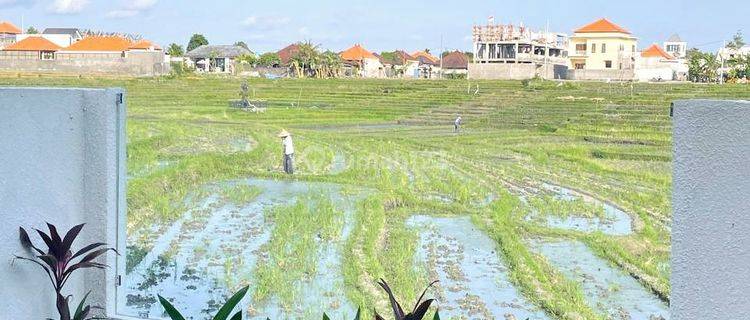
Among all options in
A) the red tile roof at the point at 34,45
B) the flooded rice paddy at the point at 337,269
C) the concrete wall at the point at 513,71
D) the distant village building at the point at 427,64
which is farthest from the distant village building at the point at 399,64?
the flooded rice paddy at the point at 337,269

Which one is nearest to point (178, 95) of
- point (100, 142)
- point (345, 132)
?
point (345, 132)

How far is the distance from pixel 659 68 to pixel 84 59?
1967cm

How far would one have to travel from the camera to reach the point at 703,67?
28453 mm

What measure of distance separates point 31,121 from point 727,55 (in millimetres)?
30236

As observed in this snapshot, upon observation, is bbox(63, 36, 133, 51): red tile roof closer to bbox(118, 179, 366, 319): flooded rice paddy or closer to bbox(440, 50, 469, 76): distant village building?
bbox(440, 50, 469, 76): distant village building

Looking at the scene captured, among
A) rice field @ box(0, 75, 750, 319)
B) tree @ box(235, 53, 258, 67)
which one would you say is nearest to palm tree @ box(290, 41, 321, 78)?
tree @ box(235, 53, 258, 67)

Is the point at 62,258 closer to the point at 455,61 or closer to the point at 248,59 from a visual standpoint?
the point at 248,59

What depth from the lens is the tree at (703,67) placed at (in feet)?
91.3

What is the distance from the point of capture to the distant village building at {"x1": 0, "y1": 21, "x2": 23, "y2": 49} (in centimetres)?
3556

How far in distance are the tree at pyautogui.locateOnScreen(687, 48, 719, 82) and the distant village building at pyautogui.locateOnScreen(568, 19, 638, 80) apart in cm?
188

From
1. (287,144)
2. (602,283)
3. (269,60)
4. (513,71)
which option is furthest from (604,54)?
(602,283)

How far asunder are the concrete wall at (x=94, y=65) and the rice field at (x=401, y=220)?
14897 mm

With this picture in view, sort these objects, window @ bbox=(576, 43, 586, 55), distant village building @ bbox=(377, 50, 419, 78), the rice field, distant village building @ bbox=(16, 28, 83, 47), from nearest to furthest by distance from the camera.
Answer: the rice field
window @ bbox=(576, 43, 586, 55)
distant village building @ bbox=(16, 28, 83, 47)
distant village building @ bbox=(377, 50, 419, 78)

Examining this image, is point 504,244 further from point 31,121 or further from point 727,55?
point 727,55
